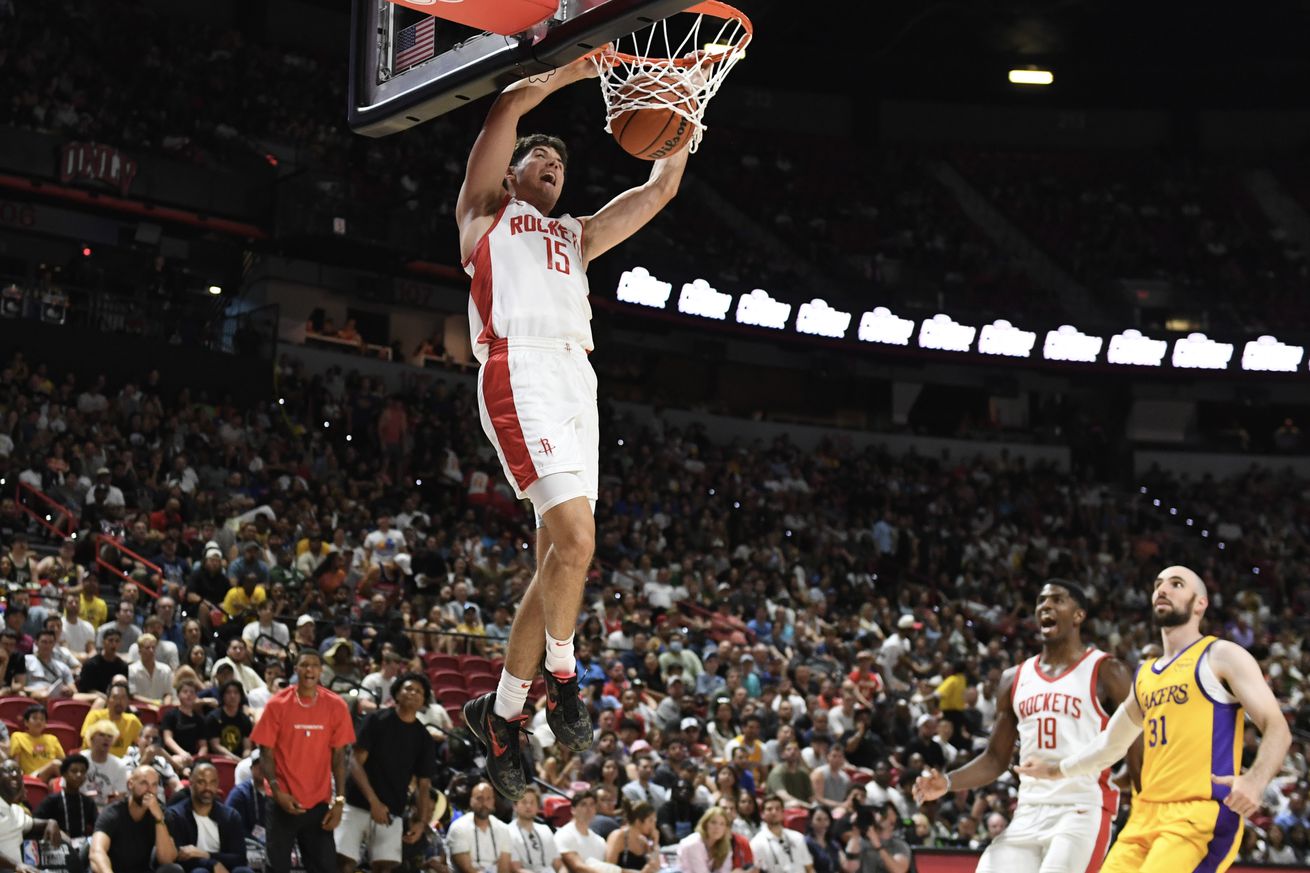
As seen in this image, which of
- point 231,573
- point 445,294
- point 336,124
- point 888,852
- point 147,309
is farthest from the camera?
Answer: point 445,294

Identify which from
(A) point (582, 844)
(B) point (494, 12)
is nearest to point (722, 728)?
(A) point (582, 844)

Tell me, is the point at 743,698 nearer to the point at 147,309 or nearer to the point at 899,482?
the point at 147,309

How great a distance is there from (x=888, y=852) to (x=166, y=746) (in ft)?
19.2

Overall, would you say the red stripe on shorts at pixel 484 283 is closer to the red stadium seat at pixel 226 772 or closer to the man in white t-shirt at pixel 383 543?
the red stadium seat at pixel 226 772

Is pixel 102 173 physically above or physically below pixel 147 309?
above

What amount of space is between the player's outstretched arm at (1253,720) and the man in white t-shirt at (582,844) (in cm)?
598

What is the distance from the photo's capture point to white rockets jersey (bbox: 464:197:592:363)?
5.47m

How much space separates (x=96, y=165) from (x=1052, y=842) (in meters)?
19.6

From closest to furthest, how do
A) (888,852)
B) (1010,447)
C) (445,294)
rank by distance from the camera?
1. (888,852)
2. (445,294)
3. (1010,447)

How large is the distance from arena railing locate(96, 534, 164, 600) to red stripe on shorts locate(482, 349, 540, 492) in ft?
34.4

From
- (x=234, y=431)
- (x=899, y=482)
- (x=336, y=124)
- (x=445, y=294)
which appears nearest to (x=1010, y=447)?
(x=899, y=482)

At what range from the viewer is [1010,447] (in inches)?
1302

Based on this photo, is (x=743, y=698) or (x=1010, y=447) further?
(x=1010, y=447)

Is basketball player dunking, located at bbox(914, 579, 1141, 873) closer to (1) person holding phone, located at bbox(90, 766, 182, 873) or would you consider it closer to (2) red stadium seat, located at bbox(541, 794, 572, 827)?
A: (1) person holding phone, located at bbox(90, 766, 182, 873)
